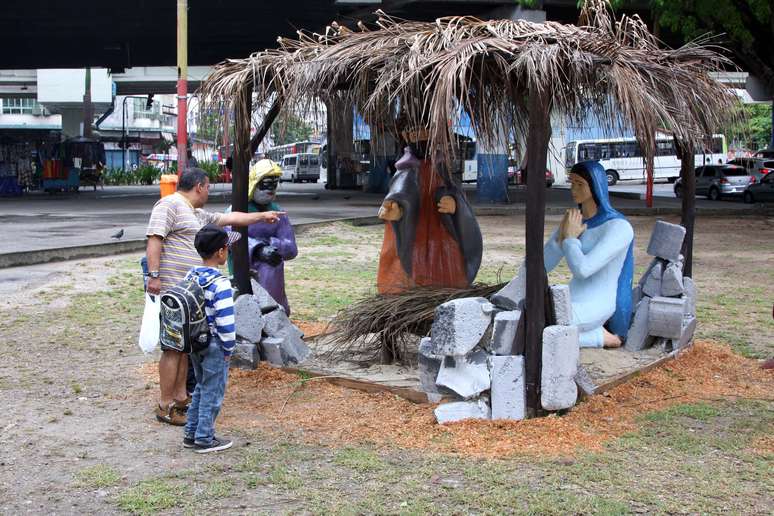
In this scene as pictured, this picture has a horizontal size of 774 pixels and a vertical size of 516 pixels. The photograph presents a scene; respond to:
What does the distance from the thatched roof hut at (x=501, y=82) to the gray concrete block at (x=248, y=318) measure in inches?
9.8

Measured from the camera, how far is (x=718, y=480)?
4730 millimetres

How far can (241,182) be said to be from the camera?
7020 mm

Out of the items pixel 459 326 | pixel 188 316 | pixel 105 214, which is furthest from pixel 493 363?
pixel 105 214

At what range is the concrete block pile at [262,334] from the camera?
686cm

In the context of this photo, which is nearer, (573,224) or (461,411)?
(461,411)

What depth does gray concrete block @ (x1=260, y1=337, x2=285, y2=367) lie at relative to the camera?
6.94 metres

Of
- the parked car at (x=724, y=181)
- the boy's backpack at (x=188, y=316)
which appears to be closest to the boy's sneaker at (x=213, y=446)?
the boy's backpack at (x=188, y=316)

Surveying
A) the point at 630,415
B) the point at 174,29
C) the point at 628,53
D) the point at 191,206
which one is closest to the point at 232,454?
the point at 191,206

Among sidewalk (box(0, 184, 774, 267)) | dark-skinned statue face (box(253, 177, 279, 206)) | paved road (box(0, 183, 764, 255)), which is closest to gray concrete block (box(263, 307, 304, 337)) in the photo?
dark-skinned statue face (box(253, 177, 279, 206))

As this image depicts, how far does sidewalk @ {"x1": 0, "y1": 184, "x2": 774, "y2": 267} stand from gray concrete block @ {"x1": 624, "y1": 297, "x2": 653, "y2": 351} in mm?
5918

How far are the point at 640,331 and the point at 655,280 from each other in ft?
1.41

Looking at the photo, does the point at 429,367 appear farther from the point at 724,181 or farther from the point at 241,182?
the point at 724,181

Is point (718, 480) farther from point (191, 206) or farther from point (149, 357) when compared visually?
point (149, 357)

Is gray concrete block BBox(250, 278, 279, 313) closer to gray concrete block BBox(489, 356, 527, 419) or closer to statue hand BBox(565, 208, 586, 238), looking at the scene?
gray concrete block BBox(489, 356, 527, 419)
